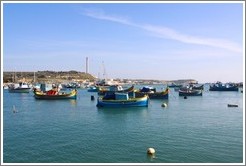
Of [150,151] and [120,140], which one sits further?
[120,140]

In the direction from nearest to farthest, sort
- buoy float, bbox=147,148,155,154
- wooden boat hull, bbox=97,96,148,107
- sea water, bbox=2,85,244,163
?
sea water, bbox=2,85,244,163, buoy float, bbox=147,148,155,154, wooden boat hull, bbox=97,96,148,107

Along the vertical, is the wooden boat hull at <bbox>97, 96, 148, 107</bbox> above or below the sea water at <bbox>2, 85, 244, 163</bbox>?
above

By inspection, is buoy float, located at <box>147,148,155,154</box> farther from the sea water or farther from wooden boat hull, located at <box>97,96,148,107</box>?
wooden boat hull, located at <box>97,96,148,107</box>

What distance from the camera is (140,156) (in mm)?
18922

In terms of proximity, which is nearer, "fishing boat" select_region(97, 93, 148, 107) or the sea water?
the sea water

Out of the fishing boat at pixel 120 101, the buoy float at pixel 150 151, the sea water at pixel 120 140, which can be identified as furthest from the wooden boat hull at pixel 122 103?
the buoy float at pixel 150 151

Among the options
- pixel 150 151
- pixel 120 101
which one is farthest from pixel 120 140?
pixel 120 101

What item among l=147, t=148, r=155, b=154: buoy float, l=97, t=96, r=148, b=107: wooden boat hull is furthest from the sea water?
l=97, t=96, r=148, b=107: wooden boat hull

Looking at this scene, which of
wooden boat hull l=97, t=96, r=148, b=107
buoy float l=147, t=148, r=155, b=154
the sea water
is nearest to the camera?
the sea water

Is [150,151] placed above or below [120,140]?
above

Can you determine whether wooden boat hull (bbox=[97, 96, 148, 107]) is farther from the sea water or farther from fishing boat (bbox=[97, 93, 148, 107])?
the sea water

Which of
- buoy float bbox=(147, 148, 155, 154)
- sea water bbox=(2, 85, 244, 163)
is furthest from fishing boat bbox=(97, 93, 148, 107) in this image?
buoy float bbox=(147, 148, 155, 154)

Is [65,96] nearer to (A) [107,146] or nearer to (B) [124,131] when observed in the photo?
(B) [124,131]

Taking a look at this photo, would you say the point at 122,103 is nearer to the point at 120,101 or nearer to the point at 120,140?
the point at 120,101
